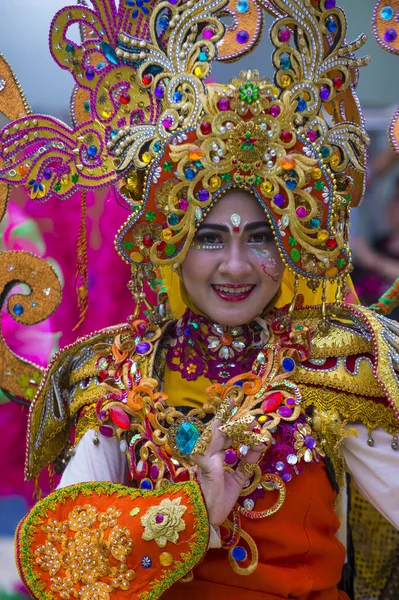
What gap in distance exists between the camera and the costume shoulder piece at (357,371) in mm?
1790

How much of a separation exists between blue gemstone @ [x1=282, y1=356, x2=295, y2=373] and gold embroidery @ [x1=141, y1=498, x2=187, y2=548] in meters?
0.40

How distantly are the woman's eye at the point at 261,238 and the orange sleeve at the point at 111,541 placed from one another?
55cm

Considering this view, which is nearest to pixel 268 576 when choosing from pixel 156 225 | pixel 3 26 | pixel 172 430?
pixel 172 430

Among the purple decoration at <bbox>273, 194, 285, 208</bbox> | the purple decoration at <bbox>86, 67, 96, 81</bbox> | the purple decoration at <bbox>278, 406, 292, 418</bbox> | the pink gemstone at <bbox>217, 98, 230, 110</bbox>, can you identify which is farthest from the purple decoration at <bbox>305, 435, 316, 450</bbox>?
the purple decoration at <bbox>86, 67, 96, 81</bbox>

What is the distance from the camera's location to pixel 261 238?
1845mm

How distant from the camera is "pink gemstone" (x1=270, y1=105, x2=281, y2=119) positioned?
1.76m

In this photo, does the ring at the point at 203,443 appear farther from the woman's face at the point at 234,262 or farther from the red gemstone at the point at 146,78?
the red gemstone at the point at 146,78

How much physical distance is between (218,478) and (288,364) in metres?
0.36

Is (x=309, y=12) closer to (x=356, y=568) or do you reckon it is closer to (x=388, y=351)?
(x=388, y=351)

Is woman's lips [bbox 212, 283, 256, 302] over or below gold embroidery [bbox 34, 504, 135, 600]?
over

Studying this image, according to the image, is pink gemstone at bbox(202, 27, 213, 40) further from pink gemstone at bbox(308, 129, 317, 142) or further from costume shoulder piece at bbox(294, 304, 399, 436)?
costume shoulder piece at bbox(294, 304, 399, 436)

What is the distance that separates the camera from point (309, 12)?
1.80m

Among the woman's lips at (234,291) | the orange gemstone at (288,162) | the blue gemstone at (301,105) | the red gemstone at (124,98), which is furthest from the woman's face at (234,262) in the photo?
the red gemstone at (124,98)

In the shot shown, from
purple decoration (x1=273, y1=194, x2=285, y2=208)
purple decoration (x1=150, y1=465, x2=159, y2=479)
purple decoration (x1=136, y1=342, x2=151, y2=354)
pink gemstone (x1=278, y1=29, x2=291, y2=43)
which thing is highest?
pink gemstone (x1=278, y1=29, x2=291, y2=43)
